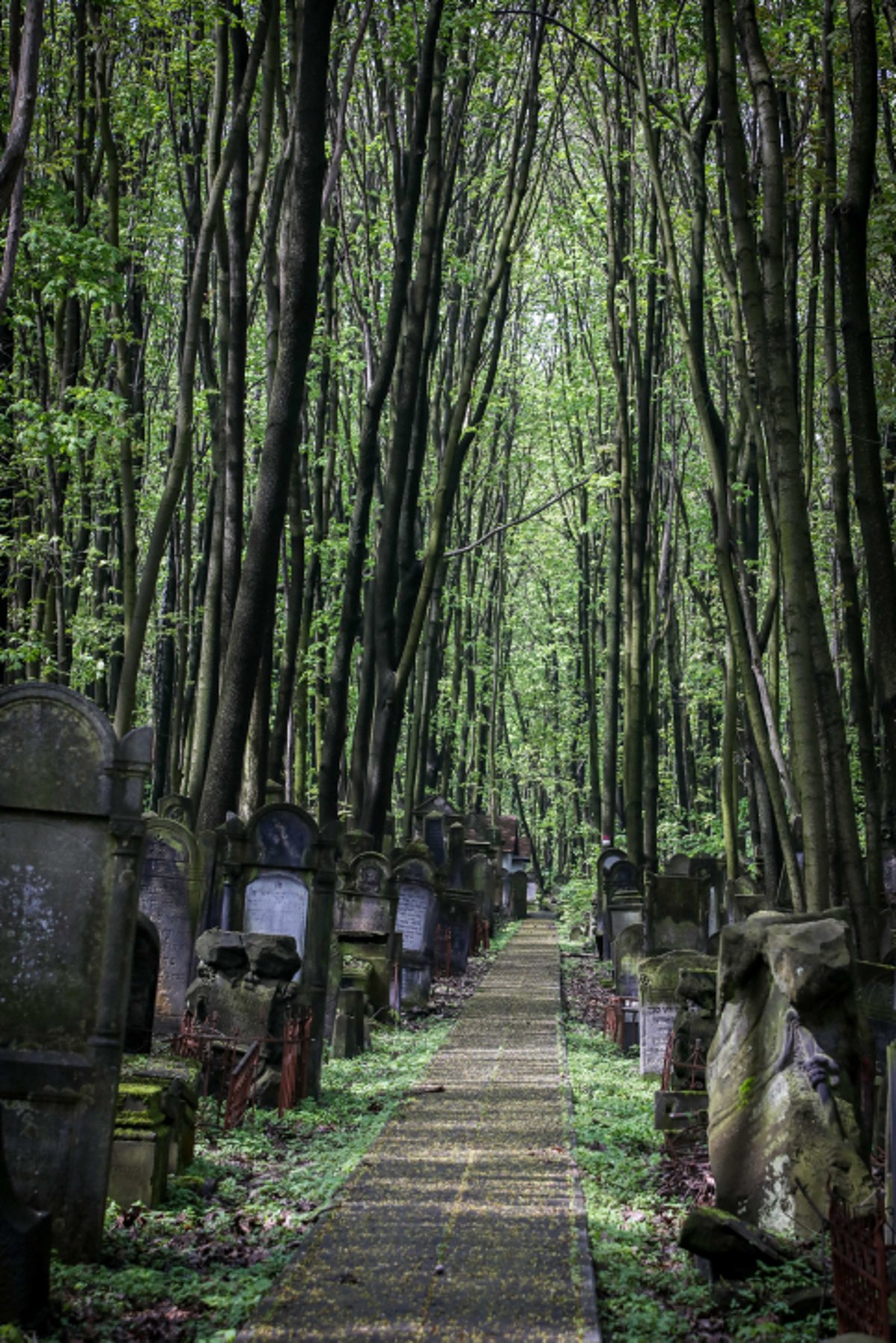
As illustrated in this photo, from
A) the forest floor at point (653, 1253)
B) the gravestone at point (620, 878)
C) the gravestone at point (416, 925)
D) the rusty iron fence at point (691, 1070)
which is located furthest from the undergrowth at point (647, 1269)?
the gravestone at point (620, 878)

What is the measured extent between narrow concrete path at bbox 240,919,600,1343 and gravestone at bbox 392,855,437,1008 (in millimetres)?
5445

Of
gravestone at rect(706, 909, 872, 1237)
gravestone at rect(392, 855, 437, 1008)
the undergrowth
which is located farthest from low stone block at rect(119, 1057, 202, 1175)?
gravestone at rect(392, 855, 437, 1008)

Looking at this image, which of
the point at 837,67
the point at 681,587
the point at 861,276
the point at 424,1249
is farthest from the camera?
the point at 681,587

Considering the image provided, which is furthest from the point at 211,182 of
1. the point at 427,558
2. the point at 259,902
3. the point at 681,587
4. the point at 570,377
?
the point at 681,587

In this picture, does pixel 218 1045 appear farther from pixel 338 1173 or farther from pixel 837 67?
pixel 837 67

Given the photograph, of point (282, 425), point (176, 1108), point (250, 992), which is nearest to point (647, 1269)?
point (176, 1108)

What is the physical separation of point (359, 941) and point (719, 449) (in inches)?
245

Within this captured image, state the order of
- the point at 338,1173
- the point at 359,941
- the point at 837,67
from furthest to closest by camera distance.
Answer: the point at 359,941 < the point at 837,67 < the point at 338,1173

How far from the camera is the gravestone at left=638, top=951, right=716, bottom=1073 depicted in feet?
36.3

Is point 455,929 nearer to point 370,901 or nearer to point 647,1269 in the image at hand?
point 370,901

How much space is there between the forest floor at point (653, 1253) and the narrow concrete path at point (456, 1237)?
0.12 metres

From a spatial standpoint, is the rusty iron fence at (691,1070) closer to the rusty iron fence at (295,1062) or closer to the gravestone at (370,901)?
the rusty iron fence at (295,1062)

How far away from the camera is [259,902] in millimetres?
11281

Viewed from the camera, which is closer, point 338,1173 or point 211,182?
point 338,1173
